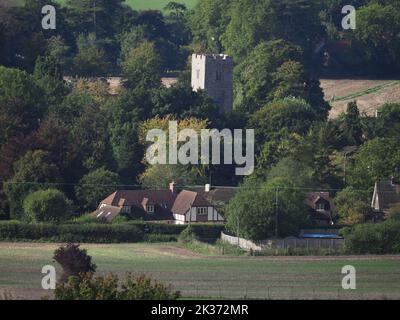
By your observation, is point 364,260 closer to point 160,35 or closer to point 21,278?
point 21,278

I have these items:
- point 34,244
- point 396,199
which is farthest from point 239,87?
point 34,244

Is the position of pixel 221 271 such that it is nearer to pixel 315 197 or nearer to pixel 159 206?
pixel 159 206

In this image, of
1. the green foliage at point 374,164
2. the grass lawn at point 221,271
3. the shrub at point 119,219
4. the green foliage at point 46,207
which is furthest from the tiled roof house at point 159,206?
the green foliage at point 374,164

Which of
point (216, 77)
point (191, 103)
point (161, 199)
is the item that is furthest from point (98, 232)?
point (216, 77)

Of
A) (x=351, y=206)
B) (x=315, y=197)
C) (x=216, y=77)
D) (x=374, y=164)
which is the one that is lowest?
(x=351, y=206)

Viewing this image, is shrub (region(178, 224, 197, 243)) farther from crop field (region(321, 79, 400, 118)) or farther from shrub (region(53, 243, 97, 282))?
crop field (region(321, 79, 400, 118))

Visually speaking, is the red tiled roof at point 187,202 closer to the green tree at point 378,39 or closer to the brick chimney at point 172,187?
the brick chimney at point 172,187
